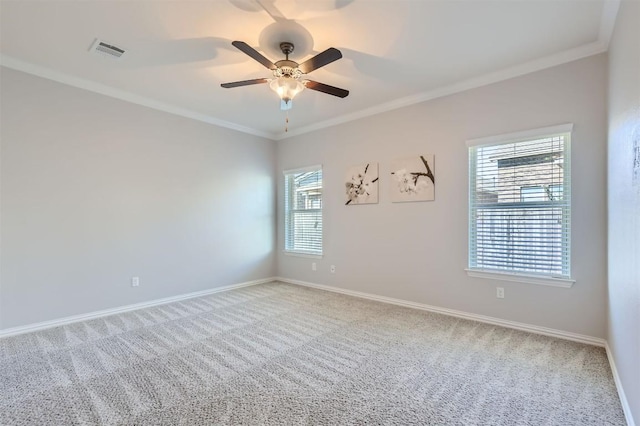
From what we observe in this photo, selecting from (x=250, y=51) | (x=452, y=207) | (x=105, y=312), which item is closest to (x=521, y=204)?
(x=452, y=207)

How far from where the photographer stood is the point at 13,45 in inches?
110

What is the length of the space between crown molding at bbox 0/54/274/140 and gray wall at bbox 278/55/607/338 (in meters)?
1.51

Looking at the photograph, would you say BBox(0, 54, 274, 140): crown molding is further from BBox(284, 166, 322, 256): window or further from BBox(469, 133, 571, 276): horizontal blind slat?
BBox(469, 133, 571, 276): horizontal blind slat

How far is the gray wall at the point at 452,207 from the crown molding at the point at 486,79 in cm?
7

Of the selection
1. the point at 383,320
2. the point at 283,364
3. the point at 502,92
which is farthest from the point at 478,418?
the point at 502,92

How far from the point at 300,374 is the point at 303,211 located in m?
3.35

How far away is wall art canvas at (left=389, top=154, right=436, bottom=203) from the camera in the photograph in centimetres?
384

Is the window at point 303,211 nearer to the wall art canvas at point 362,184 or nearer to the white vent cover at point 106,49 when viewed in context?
the wall art canvas at point 362,184

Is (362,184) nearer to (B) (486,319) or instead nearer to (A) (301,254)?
(A) (301,254)

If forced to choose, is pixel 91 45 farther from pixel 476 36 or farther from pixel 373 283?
pixel 373 283

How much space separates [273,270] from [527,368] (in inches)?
166

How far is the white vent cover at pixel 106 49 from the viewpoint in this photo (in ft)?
9.04

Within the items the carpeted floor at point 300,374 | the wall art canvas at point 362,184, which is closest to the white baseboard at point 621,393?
the carpeted floor at point 300,374

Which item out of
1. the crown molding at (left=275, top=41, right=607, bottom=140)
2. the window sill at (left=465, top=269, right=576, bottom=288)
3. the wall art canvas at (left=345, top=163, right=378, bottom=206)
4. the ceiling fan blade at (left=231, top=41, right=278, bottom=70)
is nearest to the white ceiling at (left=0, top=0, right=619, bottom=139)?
the crown molding at (left=275, top=41, right=607, bottom=140)
